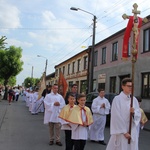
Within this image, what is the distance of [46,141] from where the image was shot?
880 centimetres

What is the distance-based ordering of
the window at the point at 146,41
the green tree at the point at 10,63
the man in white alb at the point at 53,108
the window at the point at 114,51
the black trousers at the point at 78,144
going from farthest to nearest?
the green tree at the point at 10,63
the window at the point at 114,51
the window at the point at 146,41
the man in white alb at the point at 53,108
the black trousers at the point at 78,144

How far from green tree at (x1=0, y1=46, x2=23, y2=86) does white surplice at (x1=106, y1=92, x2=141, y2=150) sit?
36412mm

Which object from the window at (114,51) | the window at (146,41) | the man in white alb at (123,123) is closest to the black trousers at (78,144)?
the man in white alb at (123,123)

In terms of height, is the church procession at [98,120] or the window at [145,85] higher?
the window at [145,85]

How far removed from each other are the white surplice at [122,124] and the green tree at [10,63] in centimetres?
3641

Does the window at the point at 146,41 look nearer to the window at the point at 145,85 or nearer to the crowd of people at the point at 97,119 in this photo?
the window at the point at 145,85

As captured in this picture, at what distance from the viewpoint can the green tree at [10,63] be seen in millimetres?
40406

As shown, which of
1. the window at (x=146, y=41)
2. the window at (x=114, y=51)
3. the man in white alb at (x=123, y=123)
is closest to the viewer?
the man in white alb at (x=123, y=123)

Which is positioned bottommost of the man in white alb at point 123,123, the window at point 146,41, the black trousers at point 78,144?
the black trousers at point 78,144

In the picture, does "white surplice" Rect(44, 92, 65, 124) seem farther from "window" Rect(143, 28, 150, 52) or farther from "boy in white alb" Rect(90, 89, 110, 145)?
"window" Rect(143, 28, 150, 52)

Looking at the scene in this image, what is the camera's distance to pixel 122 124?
4.80 meters

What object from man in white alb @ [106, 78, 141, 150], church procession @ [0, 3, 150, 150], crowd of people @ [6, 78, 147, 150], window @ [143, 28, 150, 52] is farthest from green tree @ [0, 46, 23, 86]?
man in white alb @ [106, 78, 141, 150]

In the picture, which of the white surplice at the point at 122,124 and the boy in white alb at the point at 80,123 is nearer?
the white surplice at the point at 122,124

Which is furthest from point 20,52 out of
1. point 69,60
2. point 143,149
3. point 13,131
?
point 143,149
